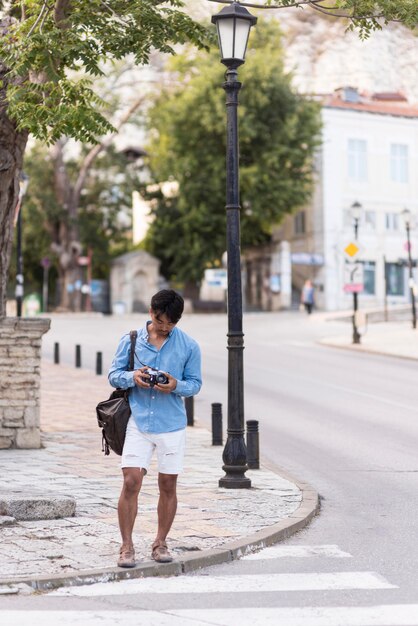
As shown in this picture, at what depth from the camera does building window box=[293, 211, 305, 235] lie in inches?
2512

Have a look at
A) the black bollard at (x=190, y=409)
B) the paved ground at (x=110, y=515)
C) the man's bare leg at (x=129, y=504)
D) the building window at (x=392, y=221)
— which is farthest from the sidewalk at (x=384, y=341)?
the man's bare leg at (x=129, y=504)

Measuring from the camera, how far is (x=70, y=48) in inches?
479

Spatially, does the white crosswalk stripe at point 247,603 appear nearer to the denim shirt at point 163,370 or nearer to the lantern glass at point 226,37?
the denim shirt at point 163,370

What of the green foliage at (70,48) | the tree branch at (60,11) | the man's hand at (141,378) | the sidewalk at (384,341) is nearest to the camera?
the man's hand at (141,378)

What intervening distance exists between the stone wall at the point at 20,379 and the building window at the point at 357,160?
5067 centimetres

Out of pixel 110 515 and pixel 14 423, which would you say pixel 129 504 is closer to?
pixel 110 515

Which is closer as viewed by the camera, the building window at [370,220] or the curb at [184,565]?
the curb at [184,565]

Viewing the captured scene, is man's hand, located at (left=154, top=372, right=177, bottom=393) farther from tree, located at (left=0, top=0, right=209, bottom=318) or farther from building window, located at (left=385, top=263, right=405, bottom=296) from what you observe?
building window, located at (left=385, top=263, right=405, bottom=296)

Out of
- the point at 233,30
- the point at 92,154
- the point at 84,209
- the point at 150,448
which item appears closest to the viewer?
the point at 150,448

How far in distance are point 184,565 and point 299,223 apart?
57.8 meters

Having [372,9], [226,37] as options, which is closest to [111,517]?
[226,37]

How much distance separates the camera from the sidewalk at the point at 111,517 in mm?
6965

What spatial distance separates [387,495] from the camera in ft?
34.9

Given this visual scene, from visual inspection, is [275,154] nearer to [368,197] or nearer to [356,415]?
[368,197]
